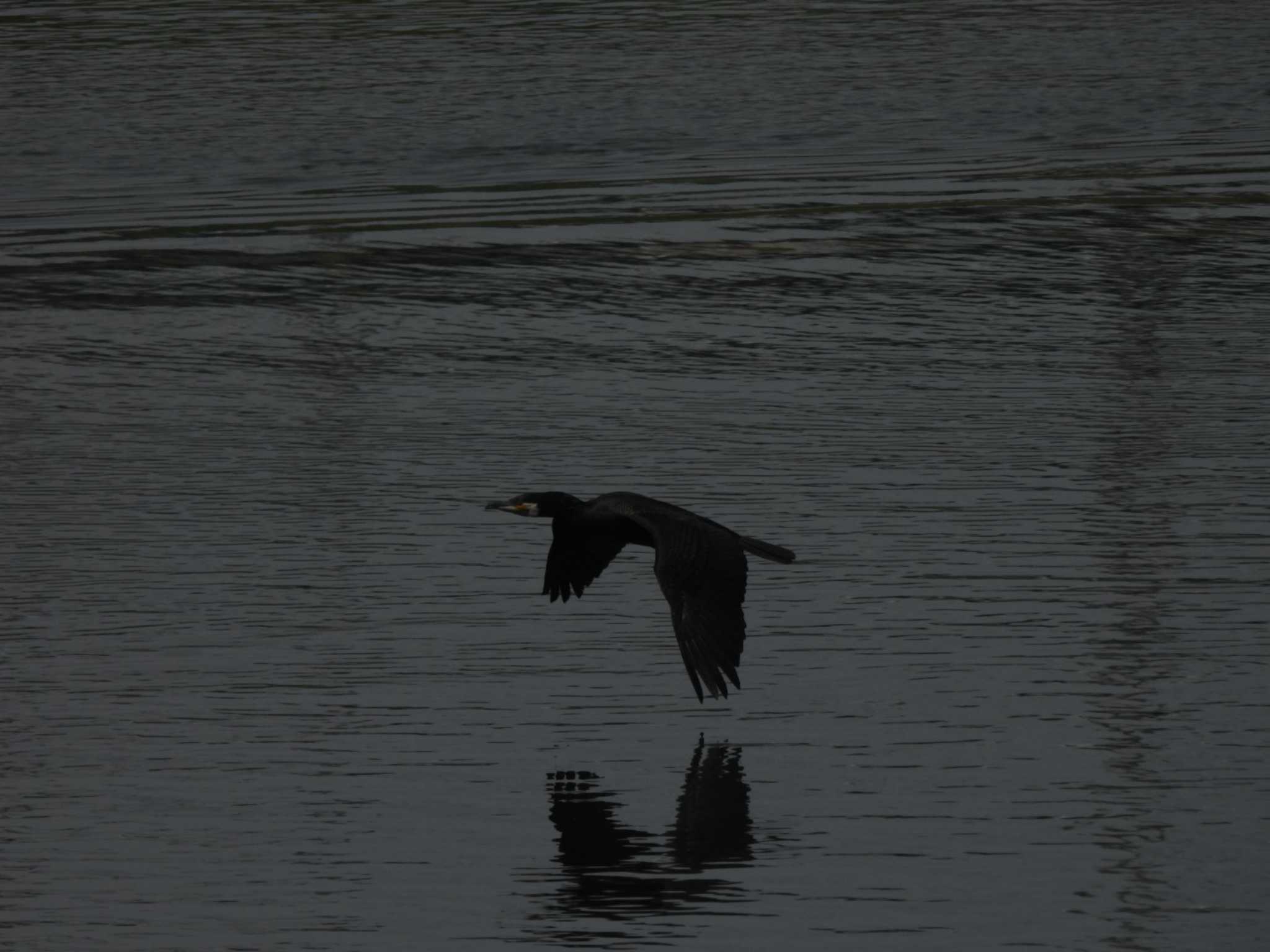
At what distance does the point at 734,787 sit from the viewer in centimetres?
688

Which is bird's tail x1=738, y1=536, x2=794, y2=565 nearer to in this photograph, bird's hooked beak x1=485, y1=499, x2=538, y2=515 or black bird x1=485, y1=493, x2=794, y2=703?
black bird x1=485, y1=493, x2=794, y2=703

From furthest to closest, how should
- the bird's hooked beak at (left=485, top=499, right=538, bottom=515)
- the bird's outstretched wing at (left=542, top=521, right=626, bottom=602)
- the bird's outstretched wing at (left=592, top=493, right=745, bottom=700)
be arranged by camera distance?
1. the bird's outstretched wing at (left=542, top=521, right=626, bottom=602)
2. the bird's hooked beak at (left=485, top=499, right=538, bottom=515)
3. the bird's outstretched wing at (left=592, top=493, right=745, bottom=700)

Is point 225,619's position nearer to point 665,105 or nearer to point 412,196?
point 412,196

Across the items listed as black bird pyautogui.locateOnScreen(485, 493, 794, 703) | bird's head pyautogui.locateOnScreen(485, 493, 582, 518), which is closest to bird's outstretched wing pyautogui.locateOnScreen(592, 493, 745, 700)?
black bird pyautogui.locateOnScreen(485, 493, 794, 703)

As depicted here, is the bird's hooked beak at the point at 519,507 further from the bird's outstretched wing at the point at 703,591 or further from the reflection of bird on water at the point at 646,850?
the reflection of bird on water at the point at 646,850

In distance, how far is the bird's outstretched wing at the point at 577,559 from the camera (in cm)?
820

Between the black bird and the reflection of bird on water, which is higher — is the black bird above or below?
above

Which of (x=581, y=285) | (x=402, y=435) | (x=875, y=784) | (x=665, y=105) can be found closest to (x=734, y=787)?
(x=875, y=784)

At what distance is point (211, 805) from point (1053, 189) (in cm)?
1076

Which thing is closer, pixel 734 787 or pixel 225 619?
pixel 734 787

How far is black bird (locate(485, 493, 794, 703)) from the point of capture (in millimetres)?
7199

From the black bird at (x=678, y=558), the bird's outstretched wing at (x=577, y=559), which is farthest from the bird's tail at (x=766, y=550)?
the bird's outstretched wing at (x=577, y=559)

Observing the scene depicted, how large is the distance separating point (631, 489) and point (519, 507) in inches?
75.5

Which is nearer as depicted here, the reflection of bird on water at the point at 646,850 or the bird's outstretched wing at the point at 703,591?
the reflection of bird on water at the point at 646,850
